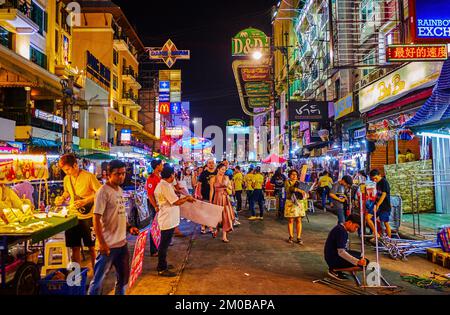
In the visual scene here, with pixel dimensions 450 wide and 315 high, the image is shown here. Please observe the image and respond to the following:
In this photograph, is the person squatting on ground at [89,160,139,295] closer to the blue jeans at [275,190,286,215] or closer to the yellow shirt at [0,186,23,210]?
the yellow shirt at [0,186,23,210]

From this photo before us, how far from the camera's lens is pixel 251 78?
28.1m

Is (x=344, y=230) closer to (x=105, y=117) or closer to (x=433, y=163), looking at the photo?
(x=433, y=163)

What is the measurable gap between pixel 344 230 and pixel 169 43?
22.7 meters

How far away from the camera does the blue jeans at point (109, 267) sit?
12.7ft

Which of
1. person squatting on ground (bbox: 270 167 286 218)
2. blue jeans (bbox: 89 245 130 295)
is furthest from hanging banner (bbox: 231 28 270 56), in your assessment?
blue jeans (bbox: 89 245 130 295)

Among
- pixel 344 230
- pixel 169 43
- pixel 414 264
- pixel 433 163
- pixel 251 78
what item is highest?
pixel 169 43

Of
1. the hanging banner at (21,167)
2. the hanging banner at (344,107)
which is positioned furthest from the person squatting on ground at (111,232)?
the hanging banner at (344,107)

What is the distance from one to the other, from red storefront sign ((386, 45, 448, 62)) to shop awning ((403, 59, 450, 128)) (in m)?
2.64

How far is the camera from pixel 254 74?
1106 inches

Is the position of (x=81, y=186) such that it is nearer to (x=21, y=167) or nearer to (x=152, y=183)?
(x=21, y=167)

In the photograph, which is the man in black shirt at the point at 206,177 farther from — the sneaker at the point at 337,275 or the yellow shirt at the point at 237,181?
the sneaker at the point at 337,275

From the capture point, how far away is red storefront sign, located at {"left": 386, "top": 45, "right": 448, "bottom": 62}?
370 inches

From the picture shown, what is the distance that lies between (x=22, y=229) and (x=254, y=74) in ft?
84.6
